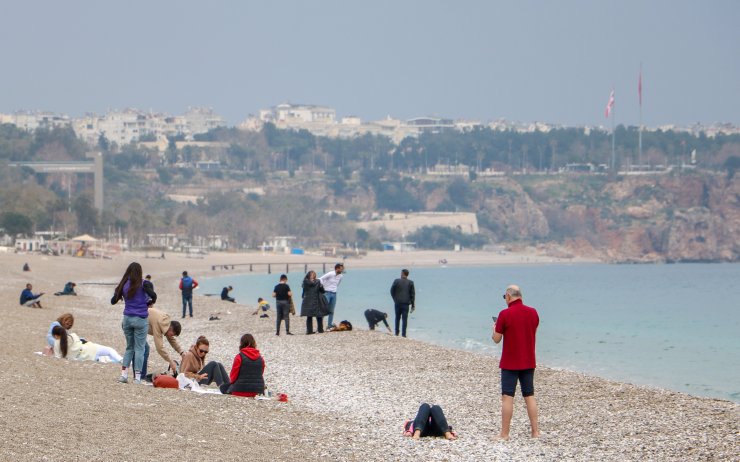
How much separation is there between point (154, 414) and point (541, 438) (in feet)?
13.0

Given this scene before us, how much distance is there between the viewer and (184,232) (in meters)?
123

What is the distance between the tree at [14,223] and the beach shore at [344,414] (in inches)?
3055

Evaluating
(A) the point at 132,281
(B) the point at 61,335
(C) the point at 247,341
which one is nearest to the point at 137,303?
(A) the point at 132,281

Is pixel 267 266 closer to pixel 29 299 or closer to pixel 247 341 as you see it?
pixel 29 299

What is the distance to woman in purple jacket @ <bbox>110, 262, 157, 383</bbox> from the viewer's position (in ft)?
49.1

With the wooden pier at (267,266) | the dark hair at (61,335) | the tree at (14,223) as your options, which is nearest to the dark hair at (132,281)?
the dark hair at (61,335)

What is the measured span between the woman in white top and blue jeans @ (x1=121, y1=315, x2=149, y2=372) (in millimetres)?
2220

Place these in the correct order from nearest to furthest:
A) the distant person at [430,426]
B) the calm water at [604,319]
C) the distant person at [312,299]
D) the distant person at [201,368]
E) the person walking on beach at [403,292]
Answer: the distant person at [430,426], the distant person at [201,368], the distant person at [312,299], the person walking on beach at [403,292], the calm water at [604,319]

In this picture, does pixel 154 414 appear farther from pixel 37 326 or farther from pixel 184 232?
→ pixel 184 232

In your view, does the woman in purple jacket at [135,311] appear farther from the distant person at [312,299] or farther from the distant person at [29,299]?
the distant person at [29,299]

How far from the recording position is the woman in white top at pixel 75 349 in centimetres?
1731

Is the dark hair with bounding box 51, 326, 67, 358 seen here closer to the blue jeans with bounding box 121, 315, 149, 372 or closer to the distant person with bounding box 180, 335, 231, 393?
the distant person with bounding box 180, 335, 231, 393

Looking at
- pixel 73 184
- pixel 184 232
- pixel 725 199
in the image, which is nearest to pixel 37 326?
pixel 184 232

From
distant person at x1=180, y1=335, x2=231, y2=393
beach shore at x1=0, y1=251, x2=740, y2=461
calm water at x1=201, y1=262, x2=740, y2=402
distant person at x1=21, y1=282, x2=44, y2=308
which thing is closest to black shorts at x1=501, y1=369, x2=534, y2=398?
beach shore at x1=0, y1=251, x2=740, y2=461
